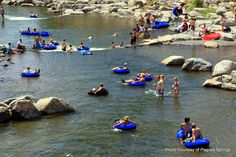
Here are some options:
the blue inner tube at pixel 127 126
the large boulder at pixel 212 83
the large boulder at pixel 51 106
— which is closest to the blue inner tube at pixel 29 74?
the large boulder at pixel 51 106

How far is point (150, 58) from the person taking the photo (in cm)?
4959

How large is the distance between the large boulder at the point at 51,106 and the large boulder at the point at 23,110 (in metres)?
0.84

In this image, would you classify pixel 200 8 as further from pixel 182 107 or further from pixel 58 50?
pixel 182 107

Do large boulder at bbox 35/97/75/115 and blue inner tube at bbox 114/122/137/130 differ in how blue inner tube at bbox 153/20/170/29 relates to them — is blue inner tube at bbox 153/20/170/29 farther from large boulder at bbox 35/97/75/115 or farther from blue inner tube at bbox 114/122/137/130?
blue inner tube at bbox 114/122/137/130

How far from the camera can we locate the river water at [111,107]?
85.8 feet

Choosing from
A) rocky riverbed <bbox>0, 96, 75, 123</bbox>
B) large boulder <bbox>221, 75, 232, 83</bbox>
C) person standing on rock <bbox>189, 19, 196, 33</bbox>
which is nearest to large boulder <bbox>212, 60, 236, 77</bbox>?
large boulder <bbox>221, 75, 232, 83</bbox>

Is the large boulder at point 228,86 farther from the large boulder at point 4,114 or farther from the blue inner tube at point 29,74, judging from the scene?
the large boulder at point 4,114

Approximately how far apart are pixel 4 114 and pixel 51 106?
330cm

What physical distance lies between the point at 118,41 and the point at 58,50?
31.4 ft

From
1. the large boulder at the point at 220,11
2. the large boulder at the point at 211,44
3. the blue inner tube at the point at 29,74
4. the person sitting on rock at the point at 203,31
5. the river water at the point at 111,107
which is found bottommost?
the river water at the point at 111,107

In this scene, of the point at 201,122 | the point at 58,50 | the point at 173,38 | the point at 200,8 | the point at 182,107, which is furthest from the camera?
the point at 200,8

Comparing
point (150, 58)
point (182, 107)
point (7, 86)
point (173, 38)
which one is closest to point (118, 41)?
point (173, 38)

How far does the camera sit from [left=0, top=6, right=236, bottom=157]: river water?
85.8ft

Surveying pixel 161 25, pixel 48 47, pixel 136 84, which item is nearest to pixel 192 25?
pixel 161 25
